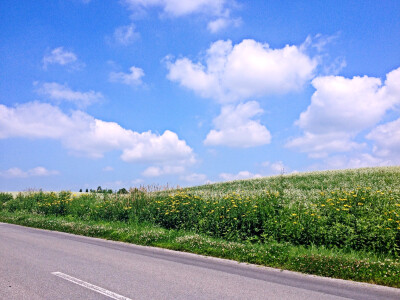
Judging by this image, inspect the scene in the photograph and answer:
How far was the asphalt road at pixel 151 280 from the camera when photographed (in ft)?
20.1

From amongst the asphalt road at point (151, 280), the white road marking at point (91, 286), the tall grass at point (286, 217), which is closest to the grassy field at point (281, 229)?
the tall grass at point (286, 217)

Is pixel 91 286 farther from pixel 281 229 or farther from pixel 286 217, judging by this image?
pixel 286 217

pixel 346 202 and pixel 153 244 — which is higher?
pixel 346 202

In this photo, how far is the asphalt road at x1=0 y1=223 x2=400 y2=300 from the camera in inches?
241

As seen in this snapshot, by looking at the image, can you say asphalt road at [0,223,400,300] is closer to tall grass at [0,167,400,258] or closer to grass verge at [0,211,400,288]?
grass verge at [0,211,400,288]

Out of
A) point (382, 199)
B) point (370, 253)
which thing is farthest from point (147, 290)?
point (382, 199)

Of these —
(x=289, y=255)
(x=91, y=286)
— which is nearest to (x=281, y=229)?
(x=289, y=255)

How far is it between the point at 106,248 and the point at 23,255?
2617 millimetres

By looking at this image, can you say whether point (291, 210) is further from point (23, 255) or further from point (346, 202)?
point (23, 255)

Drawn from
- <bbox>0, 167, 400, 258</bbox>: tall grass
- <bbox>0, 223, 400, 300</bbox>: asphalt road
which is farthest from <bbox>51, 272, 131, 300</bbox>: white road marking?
<bbox>0, 167, 400, 258</bbox>: tall grass

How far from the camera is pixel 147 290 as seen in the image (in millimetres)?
6211

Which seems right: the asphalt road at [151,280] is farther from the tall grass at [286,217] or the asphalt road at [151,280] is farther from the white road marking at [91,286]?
the tall grass at [286,217]

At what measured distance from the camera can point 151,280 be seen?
6953 mm

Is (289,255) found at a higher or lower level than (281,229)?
lower
